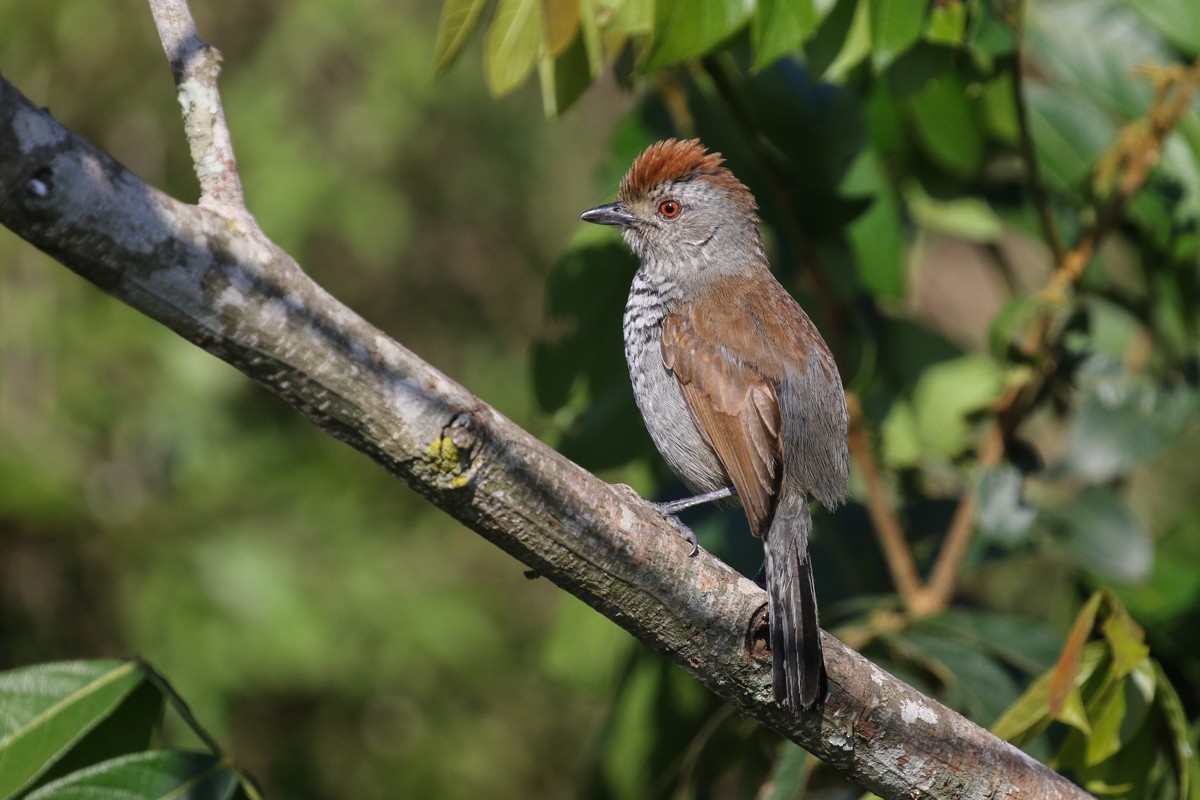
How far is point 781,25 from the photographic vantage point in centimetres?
285

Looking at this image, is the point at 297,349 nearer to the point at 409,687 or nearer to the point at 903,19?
the point at 903,19

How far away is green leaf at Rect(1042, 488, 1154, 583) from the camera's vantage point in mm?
3686

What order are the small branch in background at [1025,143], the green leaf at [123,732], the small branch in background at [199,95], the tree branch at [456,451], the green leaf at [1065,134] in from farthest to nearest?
the green leaf at [1065,134]
the small branch in background at [1025,143]
the green leaf at [123,732]
the small branch in background at [199,95]
the tree branch at [456,451]

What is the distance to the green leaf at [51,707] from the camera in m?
2.43

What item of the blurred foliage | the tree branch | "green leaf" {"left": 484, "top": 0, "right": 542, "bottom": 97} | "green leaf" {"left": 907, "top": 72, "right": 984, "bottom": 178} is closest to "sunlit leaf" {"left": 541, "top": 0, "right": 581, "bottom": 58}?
the blurred foliage

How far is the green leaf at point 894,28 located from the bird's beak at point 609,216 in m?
1.09

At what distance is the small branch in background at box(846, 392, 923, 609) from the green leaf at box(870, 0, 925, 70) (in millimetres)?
1075

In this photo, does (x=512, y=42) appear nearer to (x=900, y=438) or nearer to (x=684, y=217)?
(x=684, y=217)

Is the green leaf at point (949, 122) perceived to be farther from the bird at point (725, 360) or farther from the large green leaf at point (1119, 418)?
the large green leaf at point (1119, 418)

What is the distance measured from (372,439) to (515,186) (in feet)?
20.0

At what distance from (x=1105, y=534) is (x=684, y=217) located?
65.9 inches

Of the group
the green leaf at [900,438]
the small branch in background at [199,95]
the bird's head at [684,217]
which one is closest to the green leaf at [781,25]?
the bird's head at [684,217]

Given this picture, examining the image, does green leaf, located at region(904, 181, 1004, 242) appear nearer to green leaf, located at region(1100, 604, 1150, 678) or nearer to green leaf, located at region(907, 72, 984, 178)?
green leaf, located at region(907, 72, 984, 178)

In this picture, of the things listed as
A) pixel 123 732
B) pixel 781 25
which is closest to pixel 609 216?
pixel 781 25
